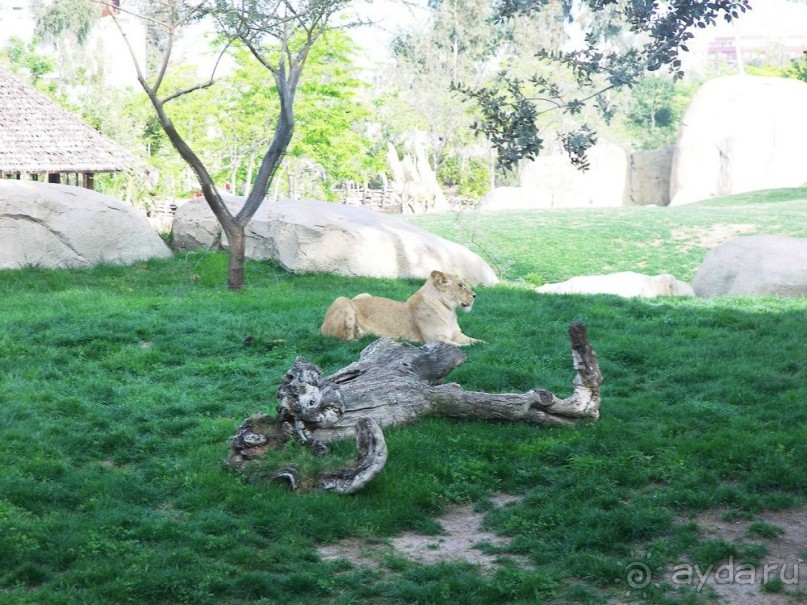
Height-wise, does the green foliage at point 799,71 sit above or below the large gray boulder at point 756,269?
above

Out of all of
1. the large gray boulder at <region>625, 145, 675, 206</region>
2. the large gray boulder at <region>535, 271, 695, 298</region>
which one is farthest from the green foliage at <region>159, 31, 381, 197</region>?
the large gray boulder at <region>535, 271, 695, 298</region>

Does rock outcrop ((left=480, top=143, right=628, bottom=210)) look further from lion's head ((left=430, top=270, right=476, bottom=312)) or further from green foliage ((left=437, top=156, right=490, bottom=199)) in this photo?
lion's head ((left=430, top=270, right=476, bottom=312))

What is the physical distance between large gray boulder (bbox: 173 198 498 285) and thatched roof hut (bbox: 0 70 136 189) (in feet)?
21.4

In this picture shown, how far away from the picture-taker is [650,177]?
4388 cm

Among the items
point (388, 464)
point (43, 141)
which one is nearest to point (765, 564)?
point (388, 464)

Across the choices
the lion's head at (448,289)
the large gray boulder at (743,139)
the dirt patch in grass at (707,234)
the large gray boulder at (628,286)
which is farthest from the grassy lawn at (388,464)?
the large gray boulder at (743,139)

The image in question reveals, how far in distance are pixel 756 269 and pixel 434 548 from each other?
1098 centimetres

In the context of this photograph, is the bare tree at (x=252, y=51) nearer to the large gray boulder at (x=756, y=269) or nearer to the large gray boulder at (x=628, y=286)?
the large gray boulder at (x=628, y=286)

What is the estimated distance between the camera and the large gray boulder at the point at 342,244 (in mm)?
15852

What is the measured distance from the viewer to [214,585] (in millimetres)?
5004

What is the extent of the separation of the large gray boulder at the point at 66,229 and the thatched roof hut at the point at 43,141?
6.02 meters

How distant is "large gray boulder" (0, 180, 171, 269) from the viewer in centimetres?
1473

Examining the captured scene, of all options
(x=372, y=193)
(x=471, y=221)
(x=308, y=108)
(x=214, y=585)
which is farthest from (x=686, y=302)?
(x=372, y=193)

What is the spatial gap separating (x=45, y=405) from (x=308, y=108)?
29225 mm
